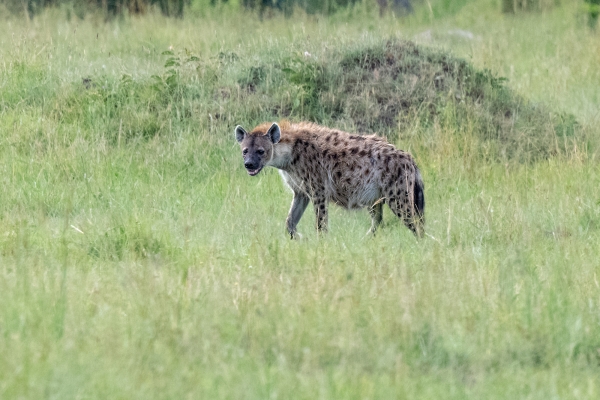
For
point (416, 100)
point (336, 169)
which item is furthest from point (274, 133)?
point (416, 100)

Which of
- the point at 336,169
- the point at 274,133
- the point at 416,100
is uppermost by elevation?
the point at 274,133

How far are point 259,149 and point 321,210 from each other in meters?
0.64

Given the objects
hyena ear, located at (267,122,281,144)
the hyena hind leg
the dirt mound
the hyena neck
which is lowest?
the dirt mound

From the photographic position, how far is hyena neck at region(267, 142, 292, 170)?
24.5 ft

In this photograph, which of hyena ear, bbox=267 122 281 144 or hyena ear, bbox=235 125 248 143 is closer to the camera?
hyena ear, bbox=267 122 281 144

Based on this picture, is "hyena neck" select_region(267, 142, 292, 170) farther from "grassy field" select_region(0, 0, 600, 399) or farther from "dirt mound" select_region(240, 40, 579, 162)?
"dirt mound" select_region(240, 40, 579, 162)

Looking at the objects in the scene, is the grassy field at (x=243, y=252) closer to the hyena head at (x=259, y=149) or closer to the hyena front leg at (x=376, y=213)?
the hyena front leg at (x=376, y=213)

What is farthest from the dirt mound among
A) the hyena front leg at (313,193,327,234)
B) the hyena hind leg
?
the hyena front leg at (313,193,327,234)

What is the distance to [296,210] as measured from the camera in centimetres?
740

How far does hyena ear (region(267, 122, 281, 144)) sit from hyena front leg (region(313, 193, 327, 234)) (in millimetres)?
505

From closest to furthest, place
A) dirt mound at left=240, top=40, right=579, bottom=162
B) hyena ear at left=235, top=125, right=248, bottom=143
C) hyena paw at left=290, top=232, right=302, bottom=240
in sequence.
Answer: hyena paw at left=290, top=232, right=302, bottom=240 < hyena ear at left=235, top=125, right=248, bottom=143 < dirt mound at left=240, top=40, right=579, bottom=162

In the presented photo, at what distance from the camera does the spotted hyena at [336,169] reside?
23.7ft

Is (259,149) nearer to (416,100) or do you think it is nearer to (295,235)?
(295,235)

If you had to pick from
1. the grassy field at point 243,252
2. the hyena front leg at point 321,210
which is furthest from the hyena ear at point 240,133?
the hyena front leg at point 321,210
